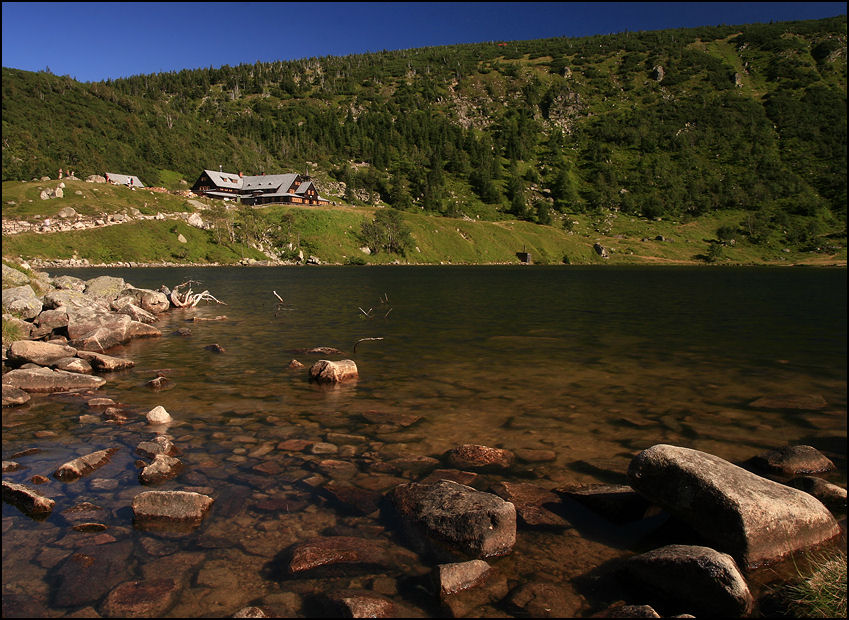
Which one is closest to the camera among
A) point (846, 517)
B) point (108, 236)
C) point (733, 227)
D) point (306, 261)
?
point (846, 517)

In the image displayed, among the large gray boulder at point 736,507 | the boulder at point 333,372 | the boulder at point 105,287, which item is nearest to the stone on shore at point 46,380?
the boulder at point 333,372

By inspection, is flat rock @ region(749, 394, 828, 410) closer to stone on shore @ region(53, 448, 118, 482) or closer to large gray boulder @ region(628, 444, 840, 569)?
large gray boulder @ region(628, 444, 840, 569)

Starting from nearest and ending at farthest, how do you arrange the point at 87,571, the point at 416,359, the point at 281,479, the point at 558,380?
the point at 87,571 < the point at 281,479 < the point at 558,380 < the point at 416,359

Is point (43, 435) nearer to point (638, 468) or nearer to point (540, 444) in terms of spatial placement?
point (540, 444)

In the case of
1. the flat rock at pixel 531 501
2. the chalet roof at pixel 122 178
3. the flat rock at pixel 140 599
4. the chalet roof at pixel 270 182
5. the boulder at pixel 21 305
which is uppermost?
the chalet roof at pixel 270 182

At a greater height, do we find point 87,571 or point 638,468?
point 638,468

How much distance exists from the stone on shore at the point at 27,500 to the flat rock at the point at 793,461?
13.7m

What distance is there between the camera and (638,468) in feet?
26.7

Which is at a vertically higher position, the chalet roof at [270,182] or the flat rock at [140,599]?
the chalet roof at [270,182]

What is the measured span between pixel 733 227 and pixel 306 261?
155m

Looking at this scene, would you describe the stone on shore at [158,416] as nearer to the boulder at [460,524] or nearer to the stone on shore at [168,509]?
the stone on shore at [168,509]

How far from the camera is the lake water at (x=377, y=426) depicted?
6.70 m

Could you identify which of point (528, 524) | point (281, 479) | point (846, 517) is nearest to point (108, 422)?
point (281, 479)

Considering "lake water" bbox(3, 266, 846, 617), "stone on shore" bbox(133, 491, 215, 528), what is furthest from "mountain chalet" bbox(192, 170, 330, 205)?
"stone on shore" bbox(133, 491, 215, 528)
